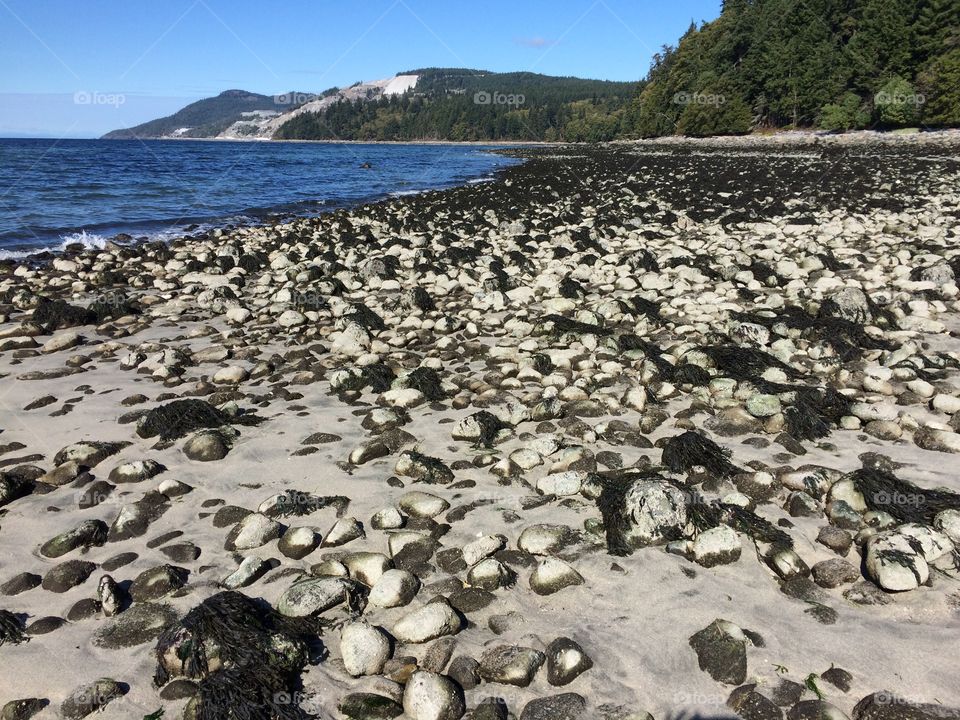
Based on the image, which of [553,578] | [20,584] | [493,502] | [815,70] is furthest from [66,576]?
[815,70]

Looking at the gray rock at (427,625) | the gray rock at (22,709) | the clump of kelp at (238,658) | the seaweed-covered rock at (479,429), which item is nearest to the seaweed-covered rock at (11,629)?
the gray rock at (22,709)

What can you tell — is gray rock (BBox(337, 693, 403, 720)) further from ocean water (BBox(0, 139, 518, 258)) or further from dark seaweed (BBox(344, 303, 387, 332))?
ocean water (BBox(0, 139, 518, 258))

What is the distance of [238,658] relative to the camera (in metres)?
2.87

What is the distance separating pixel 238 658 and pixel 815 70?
89.5m

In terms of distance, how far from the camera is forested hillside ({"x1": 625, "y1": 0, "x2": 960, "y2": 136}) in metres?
59.4

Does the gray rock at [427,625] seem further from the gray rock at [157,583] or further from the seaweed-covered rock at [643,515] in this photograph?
the gray rock at [157,583]

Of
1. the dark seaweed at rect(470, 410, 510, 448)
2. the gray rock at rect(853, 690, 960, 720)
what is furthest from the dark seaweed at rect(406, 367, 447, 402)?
the gray rock at rect(853, 690, 960, 720)

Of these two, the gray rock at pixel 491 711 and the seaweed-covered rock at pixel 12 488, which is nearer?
the gray rock at pixel 491 711

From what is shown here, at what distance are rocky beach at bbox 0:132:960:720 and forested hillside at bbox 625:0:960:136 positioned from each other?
67.3 metres

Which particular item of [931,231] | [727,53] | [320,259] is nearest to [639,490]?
[320,259]

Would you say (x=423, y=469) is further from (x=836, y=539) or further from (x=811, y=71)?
(x=811, y=71)

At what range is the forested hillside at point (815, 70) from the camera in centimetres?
5938

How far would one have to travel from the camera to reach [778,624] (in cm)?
303

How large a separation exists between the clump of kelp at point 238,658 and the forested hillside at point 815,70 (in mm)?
73922
